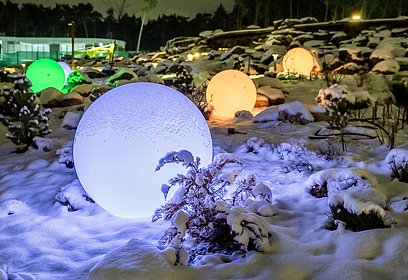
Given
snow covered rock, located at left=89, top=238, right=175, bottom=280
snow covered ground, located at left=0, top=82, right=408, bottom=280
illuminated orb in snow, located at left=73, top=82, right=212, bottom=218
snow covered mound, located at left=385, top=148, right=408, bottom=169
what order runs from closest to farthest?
snow covered rock, located at left=89, top=238, right=175, bottom=280
snow covered ground, located at left=0, top=82, right=408, bottom=280
illuminated orb in snow, located at left=73, top=82, right=212, bottom=218
snow covered mound, located at left=385, top=148, right=408, bottom=169

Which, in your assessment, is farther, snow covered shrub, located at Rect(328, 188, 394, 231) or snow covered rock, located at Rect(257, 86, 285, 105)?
snow covered rock, located at Rect(257, 86, 285, 105)

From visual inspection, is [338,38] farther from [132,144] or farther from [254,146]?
[132,144]

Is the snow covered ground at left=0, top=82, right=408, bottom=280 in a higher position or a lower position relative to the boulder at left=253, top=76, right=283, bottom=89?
lower

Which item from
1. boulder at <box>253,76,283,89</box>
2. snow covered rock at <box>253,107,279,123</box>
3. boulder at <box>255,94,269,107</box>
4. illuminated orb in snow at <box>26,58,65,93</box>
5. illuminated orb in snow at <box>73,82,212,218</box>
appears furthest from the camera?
illuminated orb in snow at <box>26,58,65,93</box>

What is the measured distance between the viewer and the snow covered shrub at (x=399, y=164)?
4.23 meters

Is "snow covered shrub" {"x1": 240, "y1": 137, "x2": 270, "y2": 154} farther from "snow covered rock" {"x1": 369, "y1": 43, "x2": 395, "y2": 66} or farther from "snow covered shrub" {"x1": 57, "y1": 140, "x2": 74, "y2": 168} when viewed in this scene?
"snow covered rock" {"x1": 369, "y1": 43, "x2": 395, "y2": 66}

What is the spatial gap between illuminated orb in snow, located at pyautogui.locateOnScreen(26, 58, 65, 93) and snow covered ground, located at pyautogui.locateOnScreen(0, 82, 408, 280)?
21.0ft

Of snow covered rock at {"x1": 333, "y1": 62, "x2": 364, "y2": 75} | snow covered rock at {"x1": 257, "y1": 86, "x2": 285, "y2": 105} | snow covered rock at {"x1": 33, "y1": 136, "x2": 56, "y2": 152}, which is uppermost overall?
snow covered rock at {"x1": 333, "y1": 62, "x2": 364, "y2": 75}

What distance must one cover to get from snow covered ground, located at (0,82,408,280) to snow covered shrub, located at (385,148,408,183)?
5 cm

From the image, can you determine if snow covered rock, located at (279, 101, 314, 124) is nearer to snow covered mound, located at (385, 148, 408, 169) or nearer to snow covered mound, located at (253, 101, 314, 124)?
snow covered mound, located at (253, 101, 314, 124)

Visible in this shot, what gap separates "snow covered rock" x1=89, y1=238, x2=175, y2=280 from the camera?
264cm

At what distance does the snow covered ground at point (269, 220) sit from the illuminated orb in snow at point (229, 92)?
2.34 metres

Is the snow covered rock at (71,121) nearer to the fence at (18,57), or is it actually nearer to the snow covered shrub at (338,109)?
the snow covered shrub at (338,109)

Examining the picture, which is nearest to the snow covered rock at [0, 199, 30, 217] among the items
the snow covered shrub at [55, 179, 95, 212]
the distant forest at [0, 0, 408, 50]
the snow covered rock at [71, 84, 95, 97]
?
the snow covered shrub at [55, 179, 95, 212]
